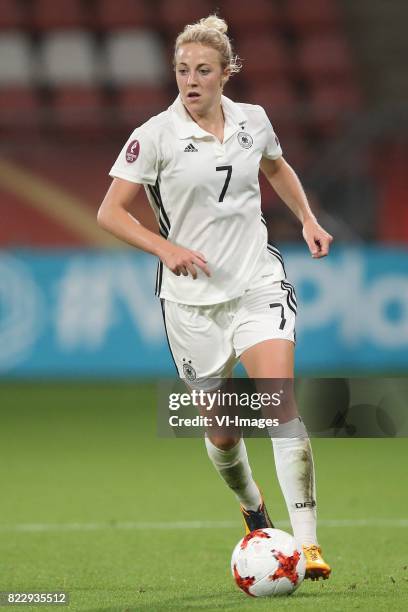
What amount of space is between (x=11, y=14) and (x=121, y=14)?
1839 mm

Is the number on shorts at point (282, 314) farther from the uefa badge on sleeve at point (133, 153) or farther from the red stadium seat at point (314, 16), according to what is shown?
the red stadium seat at point (314, 16)

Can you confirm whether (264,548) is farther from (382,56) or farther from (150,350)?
(382,56)

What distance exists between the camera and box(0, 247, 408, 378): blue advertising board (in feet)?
45.0

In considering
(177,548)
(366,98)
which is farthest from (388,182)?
(177,548)

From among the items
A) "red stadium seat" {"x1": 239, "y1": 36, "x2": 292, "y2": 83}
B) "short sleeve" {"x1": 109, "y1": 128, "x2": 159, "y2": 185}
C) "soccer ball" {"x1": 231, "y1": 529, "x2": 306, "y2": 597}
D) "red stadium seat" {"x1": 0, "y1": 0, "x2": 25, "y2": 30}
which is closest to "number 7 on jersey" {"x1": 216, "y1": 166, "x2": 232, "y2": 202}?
"short sleeve" {"x1": 109, "y1": 128, "x2": 159, "y2": 185}

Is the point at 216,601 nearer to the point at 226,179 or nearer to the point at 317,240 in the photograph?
the point at 317,240

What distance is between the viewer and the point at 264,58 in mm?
20500

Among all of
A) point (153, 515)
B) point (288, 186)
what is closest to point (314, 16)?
point (153, 515)

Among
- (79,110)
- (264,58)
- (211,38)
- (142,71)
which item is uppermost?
(264,58)

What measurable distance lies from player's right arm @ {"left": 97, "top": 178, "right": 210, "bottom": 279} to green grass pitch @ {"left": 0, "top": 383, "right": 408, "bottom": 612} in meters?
1.28

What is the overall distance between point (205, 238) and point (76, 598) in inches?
60.4

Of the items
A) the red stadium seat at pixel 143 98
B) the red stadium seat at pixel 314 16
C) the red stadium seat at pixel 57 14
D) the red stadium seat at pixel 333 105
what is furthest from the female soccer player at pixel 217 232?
the red stadium seat at pixel 314 16

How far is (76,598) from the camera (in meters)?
5.02

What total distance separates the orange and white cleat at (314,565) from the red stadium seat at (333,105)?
13226 millimetres
